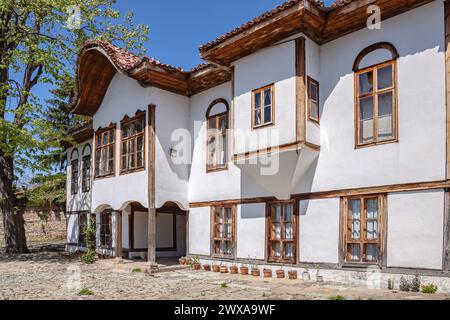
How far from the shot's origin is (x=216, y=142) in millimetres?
12422

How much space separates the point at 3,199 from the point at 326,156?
13426 mm

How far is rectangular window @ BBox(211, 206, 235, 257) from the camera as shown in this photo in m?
11.8

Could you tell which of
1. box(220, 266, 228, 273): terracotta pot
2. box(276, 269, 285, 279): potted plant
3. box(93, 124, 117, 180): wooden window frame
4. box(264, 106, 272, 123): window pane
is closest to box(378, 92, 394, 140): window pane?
box(264, 106, 272, 123): window pane

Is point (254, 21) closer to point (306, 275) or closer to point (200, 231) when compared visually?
point (306, 275)

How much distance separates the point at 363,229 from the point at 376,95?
2699mm

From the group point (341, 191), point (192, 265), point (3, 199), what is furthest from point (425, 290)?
point (3, 199)

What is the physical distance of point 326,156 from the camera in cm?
968

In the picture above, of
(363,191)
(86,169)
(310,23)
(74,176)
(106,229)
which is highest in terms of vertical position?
(310,23)

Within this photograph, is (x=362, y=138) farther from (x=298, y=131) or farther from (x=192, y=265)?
(x=192, y=265)

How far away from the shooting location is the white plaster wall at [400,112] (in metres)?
7.97

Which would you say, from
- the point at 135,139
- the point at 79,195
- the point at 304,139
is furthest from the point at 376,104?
the point at 79,195

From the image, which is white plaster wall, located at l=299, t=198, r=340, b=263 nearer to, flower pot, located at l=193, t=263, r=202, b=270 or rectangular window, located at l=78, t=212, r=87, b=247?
flower pot, located at l=193, t=263, r=202, b=270

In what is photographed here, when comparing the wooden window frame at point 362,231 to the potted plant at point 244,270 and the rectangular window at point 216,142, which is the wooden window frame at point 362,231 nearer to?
the potted plant at point 244,270

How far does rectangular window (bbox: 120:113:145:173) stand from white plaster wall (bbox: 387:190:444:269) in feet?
23.1
